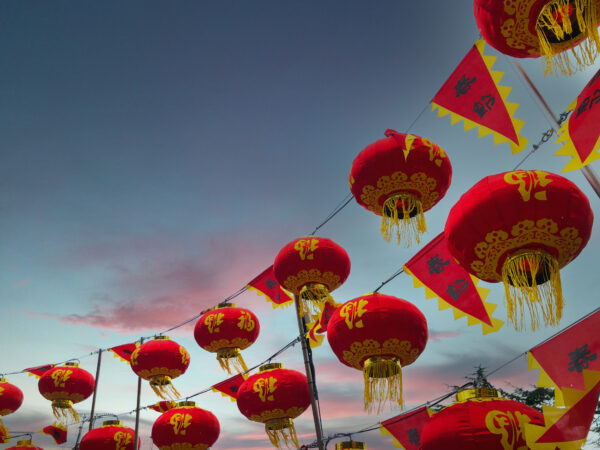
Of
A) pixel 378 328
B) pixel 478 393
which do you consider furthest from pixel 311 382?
pixel 478 393

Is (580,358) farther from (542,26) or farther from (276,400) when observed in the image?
(276,400)

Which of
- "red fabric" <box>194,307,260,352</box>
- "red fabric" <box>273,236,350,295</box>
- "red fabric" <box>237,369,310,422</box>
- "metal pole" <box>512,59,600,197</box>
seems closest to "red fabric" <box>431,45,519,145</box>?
"metal pole" <box>512,59,600,197</box>

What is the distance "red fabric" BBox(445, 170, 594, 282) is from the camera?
121 inches

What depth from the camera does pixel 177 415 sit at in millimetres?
7027

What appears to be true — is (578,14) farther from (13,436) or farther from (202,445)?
(13,436)

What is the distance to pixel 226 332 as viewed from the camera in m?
7.08

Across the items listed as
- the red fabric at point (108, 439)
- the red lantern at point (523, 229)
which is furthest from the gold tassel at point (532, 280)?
the red fabric at point (108, 439)

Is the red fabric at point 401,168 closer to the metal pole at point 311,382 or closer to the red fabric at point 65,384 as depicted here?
the metal pole at point 311,382

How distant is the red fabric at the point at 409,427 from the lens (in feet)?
19.7

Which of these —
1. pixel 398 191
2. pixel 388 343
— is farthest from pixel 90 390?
pixel 398 191

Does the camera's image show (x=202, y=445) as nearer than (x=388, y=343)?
No

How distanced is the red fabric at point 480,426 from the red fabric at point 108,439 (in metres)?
6.81

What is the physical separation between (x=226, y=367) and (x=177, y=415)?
1.05 meters

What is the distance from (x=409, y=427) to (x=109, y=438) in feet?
19.1
